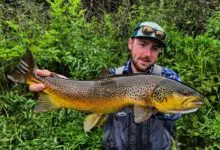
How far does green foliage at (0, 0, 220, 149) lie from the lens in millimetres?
5773

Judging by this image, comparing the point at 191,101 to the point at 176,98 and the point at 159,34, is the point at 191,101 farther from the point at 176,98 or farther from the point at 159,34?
the point at 159,34

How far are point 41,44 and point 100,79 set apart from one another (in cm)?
316

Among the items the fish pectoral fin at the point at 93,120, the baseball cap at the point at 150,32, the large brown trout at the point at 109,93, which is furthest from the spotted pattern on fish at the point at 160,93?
the baseball cap at the point at 150,32

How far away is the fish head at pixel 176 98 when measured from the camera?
3550 mm

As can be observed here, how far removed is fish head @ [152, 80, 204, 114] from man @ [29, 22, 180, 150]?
0.55m

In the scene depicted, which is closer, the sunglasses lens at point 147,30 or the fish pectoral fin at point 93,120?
the fish pectoral fin at point 93,120

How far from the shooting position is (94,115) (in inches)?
152

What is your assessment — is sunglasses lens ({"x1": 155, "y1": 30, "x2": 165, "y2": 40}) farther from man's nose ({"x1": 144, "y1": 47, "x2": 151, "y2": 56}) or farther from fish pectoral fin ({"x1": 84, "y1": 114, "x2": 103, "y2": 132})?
fish pectoral fin ({"x1": 84, "y1": 114, "x2": 103, "y2": 132})

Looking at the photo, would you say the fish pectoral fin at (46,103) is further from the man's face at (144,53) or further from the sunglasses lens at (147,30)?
the sunglasses lens at (147,30)

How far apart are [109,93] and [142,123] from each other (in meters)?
0.52

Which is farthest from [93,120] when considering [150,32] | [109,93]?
[150,32]

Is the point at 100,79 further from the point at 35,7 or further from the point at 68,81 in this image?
the point at 35,7

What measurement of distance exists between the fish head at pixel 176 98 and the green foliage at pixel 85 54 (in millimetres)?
2098

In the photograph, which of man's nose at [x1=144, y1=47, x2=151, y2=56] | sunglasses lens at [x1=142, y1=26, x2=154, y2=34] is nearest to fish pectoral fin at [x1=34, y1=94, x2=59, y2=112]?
man's nose at [x1=144, y1=47, x2=151, y2=56]
